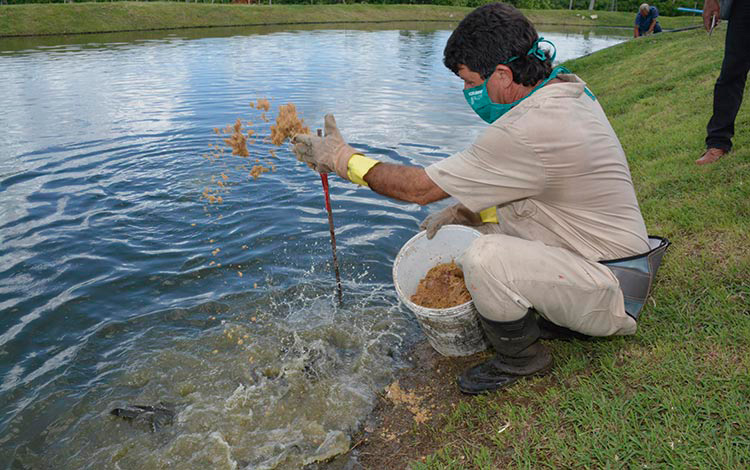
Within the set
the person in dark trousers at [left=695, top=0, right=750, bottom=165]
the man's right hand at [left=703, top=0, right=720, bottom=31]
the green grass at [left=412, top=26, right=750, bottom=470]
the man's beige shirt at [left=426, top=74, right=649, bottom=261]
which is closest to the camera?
the green grass at [left=412, top=26, right=750, bottom=470]

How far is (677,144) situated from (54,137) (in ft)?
31.1

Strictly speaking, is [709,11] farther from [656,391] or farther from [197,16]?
[197,16]

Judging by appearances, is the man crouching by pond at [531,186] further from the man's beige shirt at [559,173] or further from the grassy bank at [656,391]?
the grassy bank at [656,391]

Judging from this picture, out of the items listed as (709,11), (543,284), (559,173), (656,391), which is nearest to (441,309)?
(543,284)

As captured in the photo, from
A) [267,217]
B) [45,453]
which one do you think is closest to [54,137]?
[267,217]

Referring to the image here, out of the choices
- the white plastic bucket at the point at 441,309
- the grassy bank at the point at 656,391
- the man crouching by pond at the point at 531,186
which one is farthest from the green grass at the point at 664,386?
the white plastic bucket at the point at 441,309

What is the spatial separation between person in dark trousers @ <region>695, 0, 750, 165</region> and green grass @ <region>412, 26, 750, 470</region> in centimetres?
51

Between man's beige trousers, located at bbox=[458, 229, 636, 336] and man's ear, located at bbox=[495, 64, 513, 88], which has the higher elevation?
man's ear, located at bbox=[495, 64, 513, 88]

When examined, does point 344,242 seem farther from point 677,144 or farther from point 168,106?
point 168,106

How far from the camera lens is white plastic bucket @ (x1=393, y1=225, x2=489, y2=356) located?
10.2 feet

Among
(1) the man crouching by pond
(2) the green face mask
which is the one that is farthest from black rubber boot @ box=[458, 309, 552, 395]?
(2) the green face mask

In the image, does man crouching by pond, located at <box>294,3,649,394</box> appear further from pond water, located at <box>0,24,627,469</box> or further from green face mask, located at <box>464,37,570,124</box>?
pond water, located at <box>0,24,627,469</box>

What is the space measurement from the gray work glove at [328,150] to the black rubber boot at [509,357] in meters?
1.18

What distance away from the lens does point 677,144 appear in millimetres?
5688
